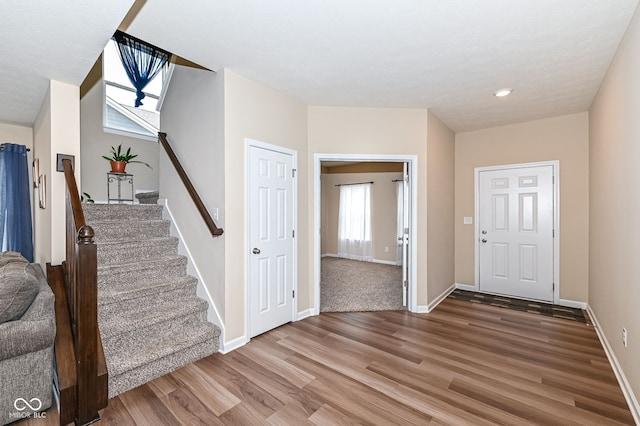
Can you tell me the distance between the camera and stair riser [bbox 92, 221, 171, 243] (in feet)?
9.90

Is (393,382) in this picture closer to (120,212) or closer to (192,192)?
(192,192)

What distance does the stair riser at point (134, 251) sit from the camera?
2.82 meters

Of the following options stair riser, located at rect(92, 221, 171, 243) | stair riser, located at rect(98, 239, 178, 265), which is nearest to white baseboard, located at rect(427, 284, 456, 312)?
stair riser, located at rect(98, 239, 178, 265)

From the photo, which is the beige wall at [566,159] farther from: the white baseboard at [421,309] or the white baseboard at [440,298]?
the white baseboard at [421,309]

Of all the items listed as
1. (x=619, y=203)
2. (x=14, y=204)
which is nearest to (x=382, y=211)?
(x=619, y=203)

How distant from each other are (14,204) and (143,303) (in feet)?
8.09

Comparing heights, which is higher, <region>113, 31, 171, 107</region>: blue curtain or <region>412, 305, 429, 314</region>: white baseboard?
<region>113, 31, 171, 107</region>: blue curtain

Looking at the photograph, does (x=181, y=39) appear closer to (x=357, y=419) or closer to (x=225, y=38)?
(x=225, y=38)

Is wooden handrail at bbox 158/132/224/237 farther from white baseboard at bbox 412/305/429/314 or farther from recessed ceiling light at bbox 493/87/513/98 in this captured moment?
recessed ceiling light at bbox 493/87/513/98

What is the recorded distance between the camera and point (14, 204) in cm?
356

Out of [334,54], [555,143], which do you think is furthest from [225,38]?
[555,143]

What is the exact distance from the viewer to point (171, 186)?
3498 mm

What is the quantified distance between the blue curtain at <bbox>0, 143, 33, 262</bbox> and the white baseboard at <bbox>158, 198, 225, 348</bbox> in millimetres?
1619

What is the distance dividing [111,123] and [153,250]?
294 centimetres
